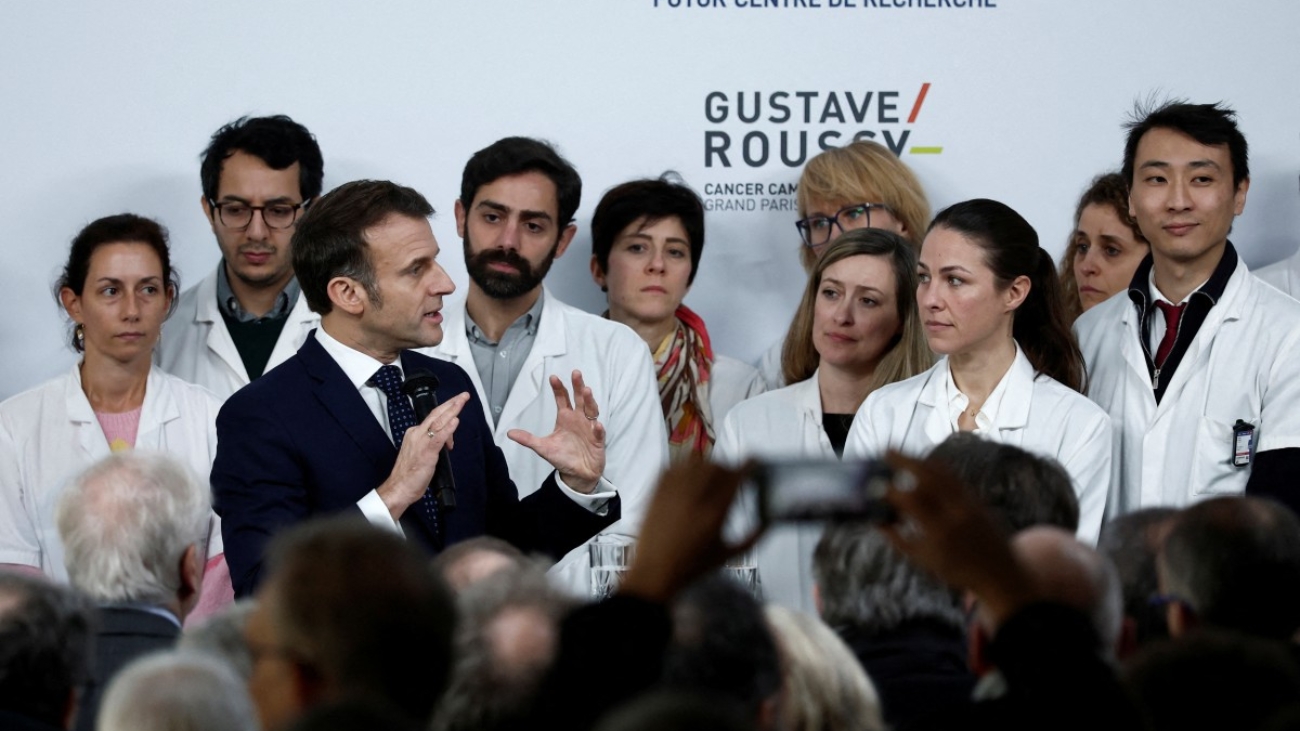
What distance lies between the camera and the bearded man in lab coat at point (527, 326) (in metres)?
4.21

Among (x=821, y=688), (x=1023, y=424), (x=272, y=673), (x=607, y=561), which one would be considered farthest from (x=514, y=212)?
(x=272, y=673)

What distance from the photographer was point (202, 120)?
15.2ft

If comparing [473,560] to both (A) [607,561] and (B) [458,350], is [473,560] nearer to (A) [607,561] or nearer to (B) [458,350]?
(A) [607,561]

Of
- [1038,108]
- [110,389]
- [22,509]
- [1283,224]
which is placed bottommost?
[22,509]

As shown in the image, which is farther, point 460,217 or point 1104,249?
point 1104,249

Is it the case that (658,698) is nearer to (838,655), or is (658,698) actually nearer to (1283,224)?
(838,655)

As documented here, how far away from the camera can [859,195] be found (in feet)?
14.6

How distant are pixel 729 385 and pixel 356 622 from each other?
125 inches

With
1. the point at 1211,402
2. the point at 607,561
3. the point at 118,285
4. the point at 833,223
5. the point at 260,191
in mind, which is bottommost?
the point at 607,561

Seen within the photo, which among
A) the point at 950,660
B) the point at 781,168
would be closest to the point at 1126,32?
the point at 781,168

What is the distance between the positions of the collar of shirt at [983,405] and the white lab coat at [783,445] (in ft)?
Answer: 1.01

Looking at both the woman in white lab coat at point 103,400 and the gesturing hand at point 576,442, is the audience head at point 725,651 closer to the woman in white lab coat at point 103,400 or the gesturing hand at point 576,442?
the gesturing hand at point 576,442

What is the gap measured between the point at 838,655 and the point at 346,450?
4.95 ft

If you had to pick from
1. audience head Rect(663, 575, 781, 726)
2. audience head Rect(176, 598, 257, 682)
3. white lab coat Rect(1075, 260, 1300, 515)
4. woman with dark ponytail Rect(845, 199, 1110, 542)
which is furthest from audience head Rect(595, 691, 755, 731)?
white lab coat Rect(1075, 260, 1300, 515)
